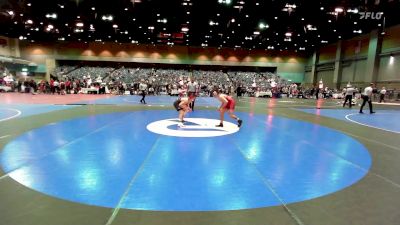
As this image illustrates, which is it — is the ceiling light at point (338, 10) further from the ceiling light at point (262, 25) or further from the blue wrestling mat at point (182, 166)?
the blue wrestling mat at point (182, 166)

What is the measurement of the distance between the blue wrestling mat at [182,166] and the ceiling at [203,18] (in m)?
17.9

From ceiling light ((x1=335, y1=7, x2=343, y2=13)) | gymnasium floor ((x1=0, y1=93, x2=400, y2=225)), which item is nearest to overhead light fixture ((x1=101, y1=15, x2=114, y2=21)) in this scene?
ceiling light ((x1=335, y1=7, x2=343, y2=13))

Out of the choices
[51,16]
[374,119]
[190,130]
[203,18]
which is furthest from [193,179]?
[51,16]

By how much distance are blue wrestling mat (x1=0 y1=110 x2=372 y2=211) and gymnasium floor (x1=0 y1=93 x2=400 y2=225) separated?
16 millimetres

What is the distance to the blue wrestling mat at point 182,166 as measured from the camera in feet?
11.0

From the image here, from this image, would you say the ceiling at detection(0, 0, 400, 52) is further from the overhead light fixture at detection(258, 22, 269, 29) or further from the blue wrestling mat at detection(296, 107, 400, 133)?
the blue wrestling mat at detection(296, 107, 400, 133)

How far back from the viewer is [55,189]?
3.44m

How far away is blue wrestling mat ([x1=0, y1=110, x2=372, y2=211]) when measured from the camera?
131 inches

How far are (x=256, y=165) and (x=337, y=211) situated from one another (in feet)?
5.75

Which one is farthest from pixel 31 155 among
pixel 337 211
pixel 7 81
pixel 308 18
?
pixel 7 81

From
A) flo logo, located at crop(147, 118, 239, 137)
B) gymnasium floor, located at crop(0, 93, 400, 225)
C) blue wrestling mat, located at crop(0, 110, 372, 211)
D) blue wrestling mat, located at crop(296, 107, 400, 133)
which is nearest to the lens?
gymnasium floor, located at crop(0, 93, 400, 225)

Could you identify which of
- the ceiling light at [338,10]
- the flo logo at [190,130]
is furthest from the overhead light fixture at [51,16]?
the ceiling light at [338,10]

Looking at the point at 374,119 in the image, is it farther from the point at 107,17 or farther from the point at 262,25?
the point at 107,17

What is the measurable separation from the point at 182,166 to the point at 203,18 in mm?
26602
